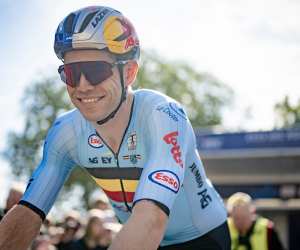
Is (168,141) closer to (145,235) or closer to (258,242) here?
(145,235)

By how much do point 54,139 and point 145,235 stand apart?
1.41 metres

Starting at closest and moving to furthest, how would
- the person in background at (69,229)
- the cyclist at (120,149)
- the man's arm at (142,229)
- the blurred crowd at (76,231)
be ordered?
the man's arm at (142,229), the cyclist at (120,149), the blurred crowd at (76,231), the person in background at (69,229)

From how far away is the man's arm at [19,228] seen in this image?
400 centimetres

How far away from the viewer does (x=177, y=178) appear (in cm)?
351

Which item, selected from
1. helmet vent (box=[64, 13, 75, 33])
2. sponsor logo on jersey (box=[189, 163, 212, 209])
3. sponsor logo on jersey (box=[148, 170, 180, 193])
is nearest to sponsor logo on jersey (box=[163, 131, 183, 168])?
sponsor logo on jersey (box=[148, 170, 180, 193])

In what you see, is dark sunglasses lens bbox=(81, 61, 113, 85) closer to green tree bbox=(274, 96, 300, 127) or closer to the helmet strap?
the helmet strap

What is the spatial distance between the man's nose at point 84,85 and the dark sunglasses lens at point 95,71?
0.05 ft

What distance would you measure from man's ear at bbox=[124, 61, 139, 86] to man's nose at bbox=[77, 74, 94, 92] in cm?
28

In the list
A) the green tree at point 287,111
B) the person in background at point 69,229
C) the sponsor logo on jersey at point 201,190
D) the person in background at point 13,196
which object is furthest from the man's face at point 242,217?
the green tree at point 287,111

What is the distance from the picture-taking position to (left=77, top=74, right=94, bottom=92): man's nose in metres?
3.79

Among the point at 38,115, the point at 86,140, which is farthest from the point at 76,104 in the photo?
the point at 38,115

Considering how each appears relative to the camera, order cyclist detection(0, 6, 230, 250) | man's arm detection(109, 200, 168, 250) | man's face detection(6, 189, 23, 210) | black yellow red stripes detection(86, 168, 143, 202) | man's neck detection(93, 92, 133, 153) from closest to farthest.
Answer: man's arm detection(109, 200, 168, 250) → cyclist detection(0, 6, 230, 250) → man's neck detection(93, 92, 133, 153) → black yellow red stripes detection(86, 168, 143, 202) → man's face detection(6, 189, 23, 210)

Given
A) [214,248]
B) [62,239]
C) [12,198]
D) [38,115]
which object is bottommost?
[38,115]

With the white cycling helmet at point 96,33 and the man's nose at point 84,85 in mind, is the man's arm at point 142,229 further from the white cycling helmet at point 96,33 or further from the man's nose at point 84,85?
the white cycling helmet at point 96,33
